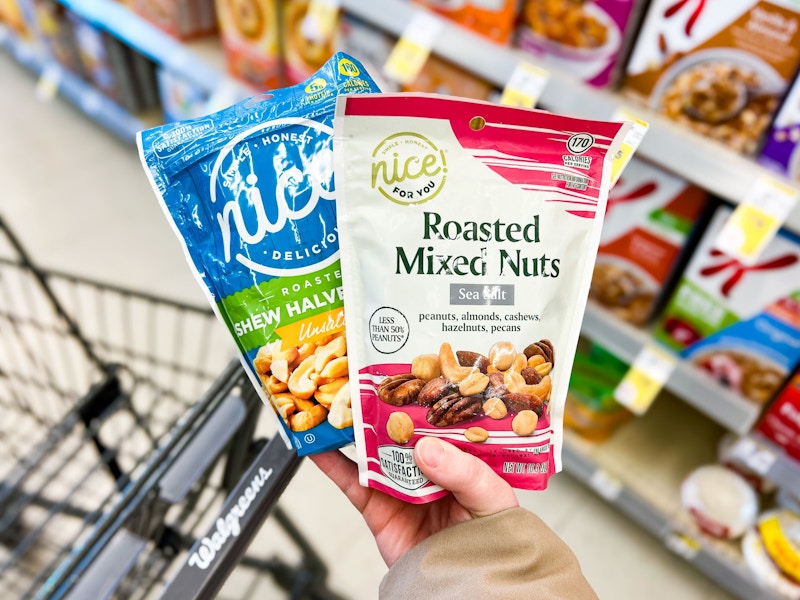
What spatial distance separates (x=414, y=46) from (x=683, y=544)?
3.95ft

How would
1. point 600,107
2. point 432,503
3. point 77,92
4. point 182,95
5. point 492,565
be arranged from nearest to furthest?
point 492,565 → point 432,503 → point 600,107 → point 182,95 → point 77,92

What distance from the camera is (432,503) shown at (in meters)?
0.70

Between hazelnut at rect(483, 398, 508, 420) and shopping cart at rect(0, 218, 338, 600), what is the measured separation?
197 millimetres

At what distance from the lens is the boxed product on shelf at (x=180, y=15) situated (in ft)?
5.84

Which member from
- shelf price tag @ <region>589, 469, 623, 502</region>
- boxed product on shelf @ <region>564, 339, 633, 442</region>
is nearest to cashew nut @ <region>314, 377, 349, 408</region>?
boxed product on shelf @ <region>564, 339, 633, 442</region>

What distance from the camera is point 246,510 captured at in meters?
A: 0.54

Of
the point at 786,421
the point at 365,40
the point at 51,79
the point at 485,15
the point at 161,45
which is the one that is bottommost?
the point at 51,79

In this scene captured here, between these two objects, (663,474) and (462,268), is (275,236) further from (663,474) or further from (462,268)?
(663,474)

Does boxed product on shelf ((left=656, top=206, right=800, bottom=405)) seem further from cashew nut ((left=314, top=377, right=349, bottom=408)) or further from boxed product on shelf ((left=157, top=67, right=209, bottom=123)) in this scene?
boxed product on shelf ((left=157, top=67, right=209, bottom=123))

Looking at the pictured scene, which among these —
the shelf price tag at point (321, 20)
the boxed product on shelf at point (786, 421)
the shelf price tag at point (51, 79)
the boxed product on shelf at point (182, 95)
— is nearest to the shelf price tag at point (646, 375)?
the boxed product on shelf at point (786, 421)

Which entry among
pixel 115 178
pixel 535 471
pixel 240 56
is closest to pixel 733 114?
pixel 535 471

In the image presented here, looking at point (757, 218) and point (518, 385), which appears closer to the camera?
point (518, 385)

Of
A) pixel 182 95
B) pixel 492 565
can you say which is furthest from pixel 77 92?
pixel 492 565

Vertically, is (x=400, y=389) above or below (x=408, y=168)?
below
